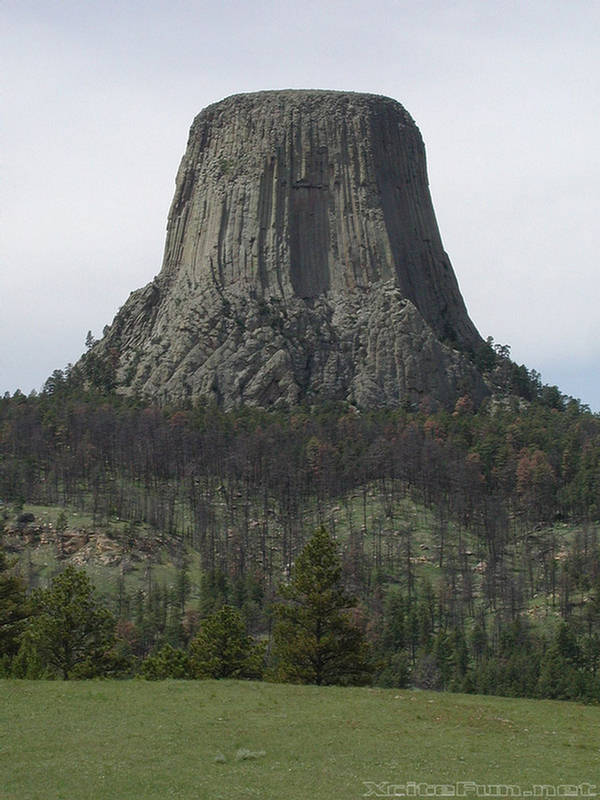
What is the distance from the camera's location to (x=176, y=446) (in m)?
156

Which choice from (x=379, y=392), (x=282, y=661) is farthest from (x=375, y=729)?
(x=379, y=392)

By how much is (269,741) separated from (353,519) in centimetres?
10086

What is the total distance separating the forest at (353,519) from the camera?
105875 mm

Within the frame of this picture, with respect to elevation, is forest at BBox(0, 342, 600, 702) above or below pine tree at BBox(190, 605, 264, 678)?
above

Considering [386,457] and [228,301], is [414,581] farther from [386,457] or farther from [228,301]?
[228,301]

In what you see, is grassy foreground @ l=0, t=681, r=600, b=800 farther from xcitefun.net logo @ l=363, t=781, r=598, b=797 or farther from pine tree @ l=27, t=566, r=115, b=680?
pine tree @ l=27, t=566, r=115, b=680

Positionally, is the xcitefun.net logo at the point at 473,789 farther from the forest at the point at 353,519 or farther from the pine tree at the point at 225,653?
the forest at the point at 353,519

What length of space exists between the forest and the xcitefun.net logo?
4414 centimetres

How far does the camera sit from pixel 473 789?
33.2m

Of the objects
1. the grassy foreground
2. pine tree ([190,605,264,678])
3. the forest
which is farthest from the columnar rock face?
the grassy foreground

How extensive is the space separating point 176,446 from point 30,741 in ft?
388

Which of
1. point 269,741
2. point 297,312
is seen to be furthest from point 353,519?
point 269,741

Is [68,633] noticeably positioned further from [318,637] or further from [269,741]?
[269,741]

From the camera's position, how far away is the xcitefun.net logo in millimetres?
32750
